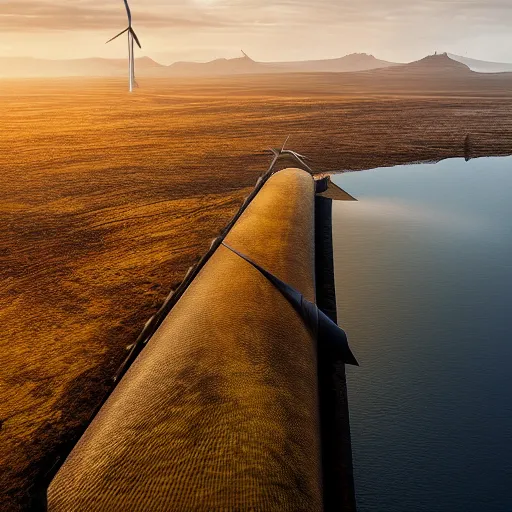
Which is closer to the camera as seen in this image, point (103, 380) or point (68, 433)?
point (68, 433)

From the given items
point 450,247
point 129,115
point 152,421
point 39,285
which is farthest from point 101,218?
point 129,115

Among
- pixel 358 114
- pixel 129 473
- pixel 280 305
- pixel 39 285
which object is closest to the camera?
pixel 129 473

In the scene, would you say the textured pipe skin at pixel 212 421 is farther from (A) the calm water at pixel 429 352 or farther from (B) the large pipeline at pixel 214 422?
(A) the calm water at pixel 429 352

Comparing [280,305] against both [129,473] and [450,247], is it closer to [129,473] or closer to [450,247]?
[129,473]

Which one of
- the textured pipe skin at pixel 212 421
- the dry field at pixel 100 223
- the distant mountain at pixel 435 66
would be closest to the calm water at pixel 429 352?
the textured pipe skin at pixel 212 421

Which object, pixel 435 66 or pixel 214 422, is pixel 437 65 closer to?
pixel 435 66

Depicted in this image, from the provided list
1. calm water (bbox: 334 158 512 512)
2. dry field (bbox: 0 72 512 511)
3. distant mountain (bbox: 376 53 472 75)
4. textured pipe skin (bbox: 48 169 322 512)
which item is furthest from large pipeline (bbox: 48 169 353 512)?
distant mountain (bbox: 376 53 472 75)
